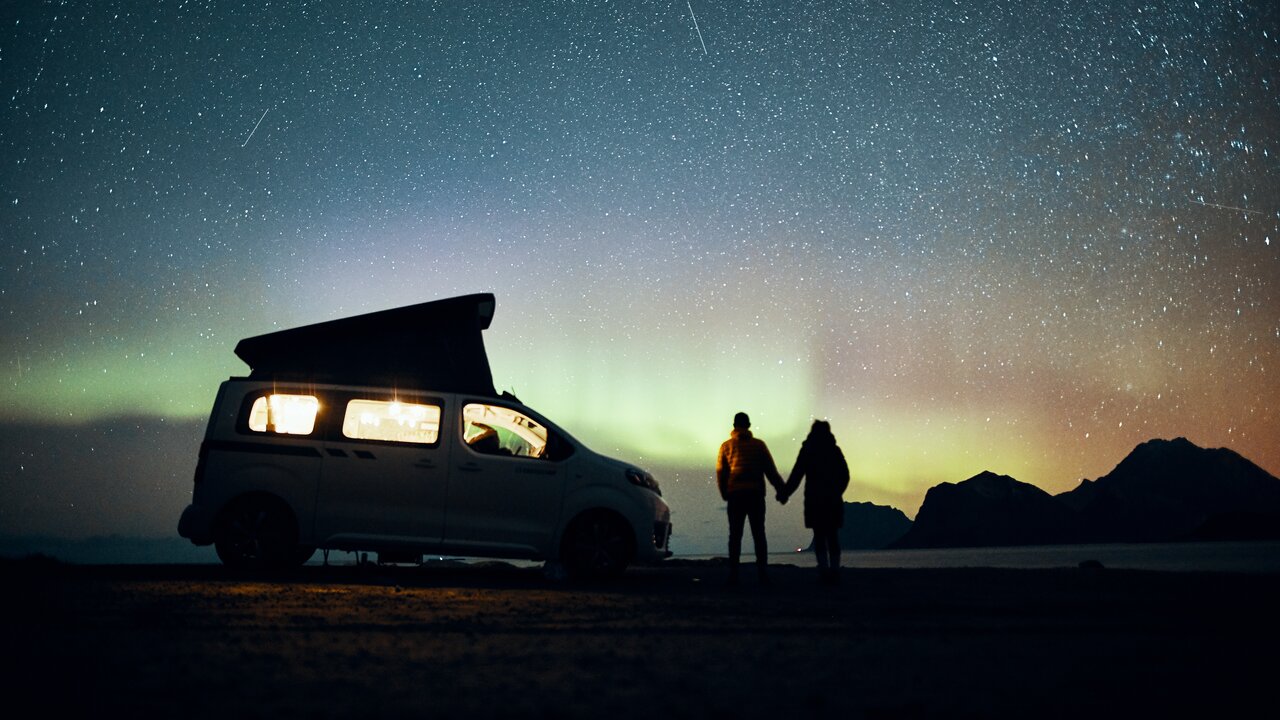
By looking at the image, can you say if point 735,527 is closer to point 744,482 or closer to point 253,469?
point 744,482

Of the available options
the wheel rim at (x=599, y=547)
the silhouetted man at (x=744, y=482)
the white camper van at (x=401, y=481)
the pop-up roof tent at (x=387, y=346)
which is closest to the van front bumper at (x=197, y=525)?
the white camper van at (x=401, y=481)

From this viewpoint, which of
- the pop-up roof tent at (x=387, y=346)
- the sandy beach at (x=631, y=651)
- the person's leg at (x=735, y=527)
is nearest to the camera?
the sandy beach at (x=631, y=651)

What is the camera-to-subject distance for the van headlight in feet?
35.5

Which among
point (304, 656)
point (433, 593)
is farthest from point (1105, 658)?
point (433, 593)

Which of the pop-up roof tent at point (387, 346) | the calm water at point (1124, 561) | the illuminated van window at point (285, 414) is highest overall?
the pop-up roof tent at point (387, 346)

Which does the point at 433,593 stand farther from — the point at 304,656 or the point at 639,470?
the point at 304,656

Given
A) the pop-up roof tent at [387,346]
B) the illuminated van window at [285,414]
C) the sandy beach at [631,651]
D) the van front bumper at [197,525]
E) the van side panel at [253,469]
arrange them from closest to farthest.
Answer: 1. the sandy beach at [631,651]
2. the van front bumper at [197,525]
3. the van side panel at [253,469]
4. the illuminated van window at [285,414]
5. the pop-up roof tent at [387,346]

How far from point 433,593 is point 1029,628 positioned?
17.3 feet

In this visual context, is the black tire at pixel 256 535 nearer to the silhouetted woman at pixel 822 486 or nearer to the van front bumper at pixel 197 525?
the van front bumper at pixel 197 525

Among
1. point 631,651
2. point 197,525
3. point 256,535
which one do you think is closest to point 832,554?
point 631,651

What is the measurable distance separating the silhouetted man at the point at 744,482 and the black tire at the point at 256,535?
4891mm

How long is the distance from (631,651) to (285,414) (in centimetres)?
683

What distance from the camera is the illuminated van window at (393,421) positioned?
10.7m

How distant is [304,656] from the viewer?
4852mm
